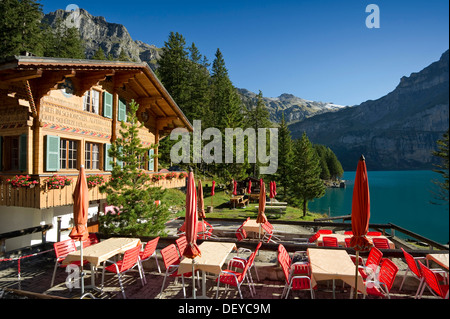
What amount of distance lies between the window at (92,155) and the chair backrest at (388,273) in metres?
12.5

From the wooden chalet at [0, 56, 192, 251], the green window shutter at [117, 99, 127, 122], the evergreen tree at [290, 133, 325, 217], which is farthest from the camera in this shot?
the evergreen tree at [290, 133, 325, 217]

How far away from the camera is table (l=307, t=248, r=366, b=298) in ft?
Answer: 17.6

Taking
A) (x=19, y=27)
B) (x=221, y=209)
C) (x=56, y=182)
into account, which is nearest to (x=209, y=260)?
(x=56, y=182)

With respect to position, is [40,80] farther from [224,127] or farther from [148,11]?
[224,127]

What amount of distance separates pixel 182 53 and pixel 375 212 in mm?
38320

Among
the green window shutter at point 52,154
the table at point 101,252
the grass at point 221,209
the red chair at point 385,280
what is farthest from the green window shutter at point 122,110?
the red chair at point 385,280

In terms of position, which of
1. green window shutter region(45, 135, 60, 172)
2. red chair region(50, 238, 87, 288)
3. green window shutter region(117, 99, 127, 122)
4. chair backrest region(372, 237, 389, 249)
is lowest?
chair backrest region(372, 237, 389, 249)

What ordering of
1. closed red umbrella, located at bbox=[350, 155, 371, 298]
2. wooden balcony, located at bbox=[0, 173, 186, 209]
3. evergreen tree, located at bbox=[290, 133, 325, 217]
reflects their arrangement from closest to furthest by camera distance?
closed red umbrella, located at bbox=[350, 155, 371, 298]
wooden balcony, located at bbox=[0, 173, 186, 209]
evergreen tree, located at bbox=[290, 133, 325, 217]

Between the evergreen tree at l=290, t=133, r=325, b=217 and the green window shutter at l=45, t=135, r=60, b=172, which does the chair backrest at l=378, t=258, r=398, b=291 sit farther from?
the evergreen tree at l=290, t=133, r=325, b=217

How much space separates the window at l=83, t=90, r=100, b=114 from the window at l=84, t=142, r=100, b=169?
171 centimetres

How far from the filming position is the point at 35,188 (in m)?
9.32

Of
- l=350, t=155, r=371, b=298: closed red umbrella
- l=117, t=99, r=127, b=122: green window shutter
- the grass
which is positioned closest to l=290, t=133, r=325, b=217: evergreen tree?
the grass

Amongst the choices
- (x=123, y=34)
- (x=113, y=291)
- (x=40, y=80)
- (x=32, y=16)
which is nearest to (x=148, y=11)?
(x=40, y=80)

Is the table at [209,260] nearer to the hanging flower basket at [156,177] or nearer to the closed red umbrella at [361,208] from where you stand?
the closed red umbrella at [361,208]
